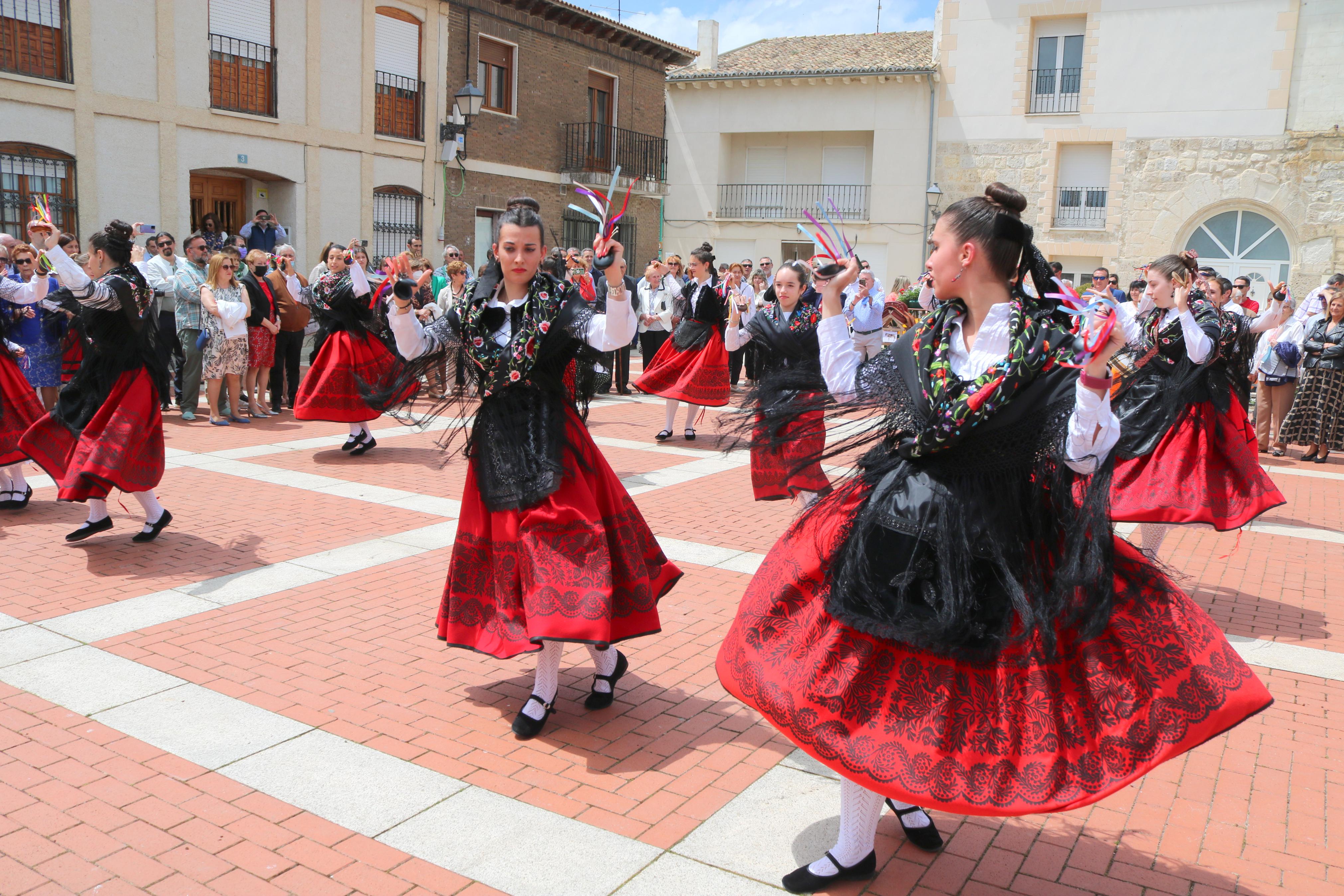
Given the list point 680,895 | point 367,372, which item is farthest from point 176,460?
point 680,895

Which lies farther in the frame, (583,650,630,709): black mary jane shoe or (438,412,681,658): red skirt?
(583,650,630,709): black mary jane shoe

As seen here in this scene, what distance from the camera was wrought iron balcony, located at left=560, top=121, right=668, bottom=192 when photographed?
23609 millimetres

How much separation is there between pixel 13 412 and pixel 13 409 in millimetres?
16

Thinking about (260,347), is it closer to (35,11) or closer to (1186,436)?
(35,11)

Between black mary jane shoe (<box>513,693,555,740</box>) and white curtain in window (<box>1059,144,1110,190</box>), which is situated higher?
white curtain in window (<box>1059,144,1110,190</box>)

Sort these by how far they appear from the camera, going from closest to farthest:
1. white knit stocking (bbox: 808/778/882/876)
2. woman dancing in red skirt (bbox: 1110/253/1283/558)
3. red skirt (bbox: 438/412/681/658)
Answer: white knit stocking (bbox: 808/778/882/876) < red skirt (bbox: 438/412/681/658) < woman dancing in red skirt (bbox: 1110/253/1283/558)

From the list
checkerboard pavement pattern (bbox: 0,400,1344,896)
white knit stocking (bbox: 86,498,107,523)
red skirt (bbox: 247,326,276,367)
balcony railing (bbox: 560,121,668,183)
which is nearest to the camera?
checkerboard pavement pattern (bbox: 0,400,1344,896)

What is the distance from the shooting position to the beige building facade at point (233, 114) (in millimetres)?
14688

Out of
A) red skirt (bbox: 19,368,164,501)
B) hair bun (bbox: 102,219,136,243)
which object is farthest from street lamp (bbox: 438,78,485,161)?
red skirt (bbox: 19,368,164,501)

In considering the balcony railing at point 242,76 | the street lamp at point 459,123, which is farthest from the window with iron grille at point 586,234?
the balcony railing at point 242,76

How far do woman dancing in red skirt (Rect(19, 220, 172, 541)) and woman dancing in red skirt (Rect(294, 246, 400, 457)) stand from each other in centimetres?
293

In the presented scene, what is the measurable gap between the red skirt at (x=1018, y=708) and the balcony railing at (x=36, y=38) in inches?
622

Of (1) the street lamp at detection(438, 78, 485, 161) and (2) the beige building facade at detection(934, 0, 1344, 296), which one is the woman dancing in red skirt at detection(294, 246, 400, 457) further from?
(2) the beige building facade at detection(934, 0, 1344, 296)

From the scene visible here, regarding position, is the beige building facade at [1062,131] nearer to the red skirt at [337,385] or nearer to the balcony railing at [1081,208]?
the balcony railing at [1081,208]
